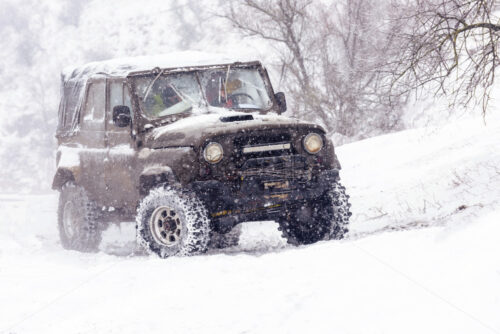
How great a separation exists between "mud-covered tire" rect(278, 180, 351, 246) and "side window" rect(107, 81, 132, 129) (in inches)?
87.0

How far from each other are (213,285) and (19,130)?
74.8 meters

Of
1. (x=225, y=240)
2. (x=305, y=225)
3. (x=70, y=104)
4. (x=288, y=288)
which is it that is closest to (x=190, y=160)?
(x=305, y=225)

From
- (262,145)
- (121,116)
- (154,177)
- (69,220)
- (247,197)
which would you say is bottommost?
(69,220)

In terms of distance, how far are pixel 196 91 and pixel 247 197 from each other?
5.42 ft

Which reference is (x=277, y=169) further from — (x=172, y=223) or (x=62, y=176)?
(x=62, y=176)

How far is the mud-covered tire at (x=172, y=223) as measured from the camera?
6.30 m

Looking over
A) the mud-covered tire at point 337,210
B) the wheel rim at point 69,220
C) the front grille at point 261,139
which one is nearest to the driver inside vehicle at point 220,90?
the front grille at point 261,139

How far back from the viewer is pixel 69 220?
8859mm

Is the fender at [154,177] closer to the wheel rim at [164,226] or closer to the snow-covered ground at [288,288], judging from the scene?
the wheel rim at [164,226]

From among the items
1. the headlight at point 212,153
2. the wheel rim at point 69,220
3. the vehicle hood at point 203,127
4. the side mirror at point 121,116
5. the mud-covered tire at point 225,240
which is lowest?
the mud-covered tire at point 225,240

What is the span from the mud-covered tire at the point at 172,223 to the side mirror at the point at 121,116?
905 millimetres

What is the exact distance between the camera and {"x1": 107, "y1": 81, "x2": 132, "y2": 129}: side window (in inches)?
293

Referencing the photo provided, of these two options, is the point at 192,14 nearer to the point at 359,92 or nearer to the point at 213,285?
the point at 359,92

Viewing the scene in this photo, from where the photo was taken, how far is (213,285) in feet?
16.2
